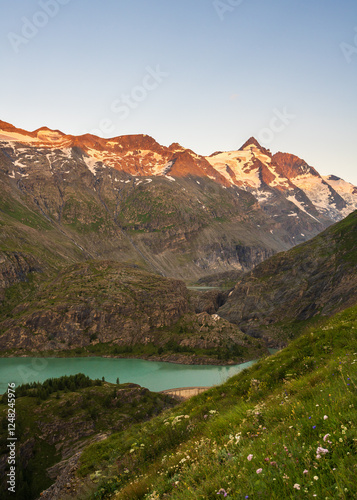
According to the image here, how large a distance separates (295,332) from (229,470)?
167 metres

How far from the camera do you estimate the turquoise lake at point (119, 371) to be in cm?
11944

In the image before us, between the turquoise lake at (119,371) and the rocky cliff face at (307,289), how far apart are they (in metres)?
43.1

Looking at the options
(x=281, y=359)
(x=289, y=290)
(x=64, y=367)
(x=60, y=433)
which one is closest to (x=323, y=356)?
(x=281, y=359)

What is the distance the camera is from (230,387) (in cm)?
1773

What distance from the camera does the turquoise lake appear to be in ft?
392

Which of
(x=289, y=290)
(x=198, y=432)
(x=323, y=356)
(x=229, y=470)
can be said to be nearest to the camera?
(x=229, y=470)

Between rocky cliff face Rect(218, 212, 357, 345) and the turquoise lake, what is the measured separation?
43.1m

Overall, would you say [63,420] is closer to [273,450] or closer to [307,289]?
[273,450]

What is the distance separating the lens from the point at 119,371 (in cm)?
13338

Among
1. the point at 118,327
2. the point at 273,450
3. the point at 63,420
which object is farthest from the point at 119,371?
the point at 273,450

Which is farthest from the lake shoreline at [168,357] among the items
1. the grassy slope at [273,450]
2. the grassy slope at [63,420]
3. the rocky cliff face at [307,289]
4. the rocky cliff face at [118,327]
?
the grassy slope at [273,450]

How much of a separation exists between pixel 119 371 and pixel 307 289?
11065cm

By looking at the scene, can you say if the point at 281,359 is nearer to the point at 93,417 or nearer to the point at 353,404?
the point at 353,404

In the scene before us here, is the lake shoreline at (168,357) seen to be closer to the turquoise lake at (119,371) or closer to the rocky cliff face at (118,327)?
the rocky cliff face at (118,327)
